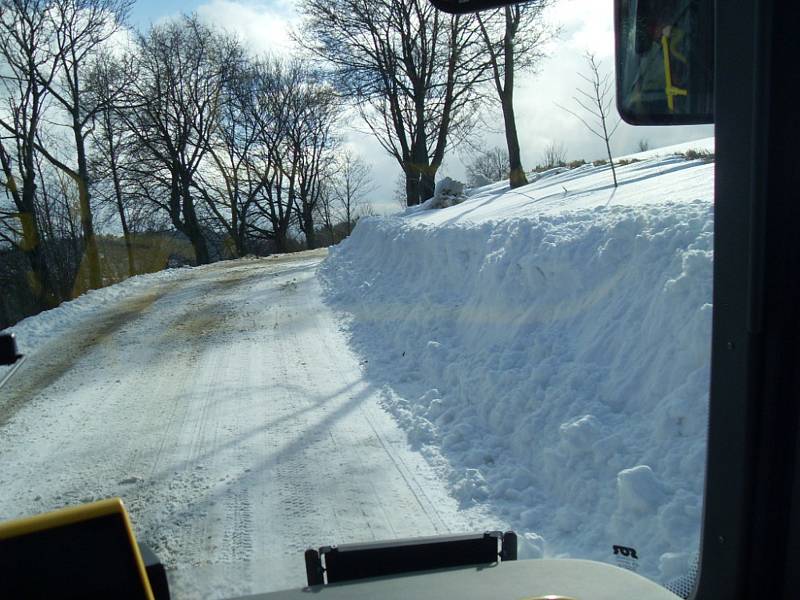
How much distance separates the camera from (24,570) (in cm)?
169

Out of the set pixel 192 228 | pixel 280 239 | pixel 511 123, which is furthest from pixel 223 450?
pixel 280 239

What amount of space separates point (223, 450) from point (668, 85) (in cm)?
473

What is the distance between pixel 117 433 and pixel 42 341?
18.7 ft

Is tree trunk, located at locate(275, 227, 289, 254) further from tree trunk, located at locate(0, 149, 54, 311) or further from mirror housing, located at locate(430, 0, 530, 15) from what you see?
mirror housing, located at locate(430, 0, 530, 15)

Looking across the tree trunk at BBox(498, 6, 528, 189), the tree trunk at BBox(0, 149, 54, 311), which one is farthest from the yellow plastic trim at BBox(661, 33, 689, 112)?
the tree trunk at BBox(0, 149, 54, 311)

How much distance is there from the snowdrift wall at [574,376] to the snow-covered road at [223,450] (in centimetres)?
43

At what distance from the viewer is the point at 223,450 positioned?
5734 millimetres

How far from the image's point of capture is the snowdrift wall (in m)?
4.03

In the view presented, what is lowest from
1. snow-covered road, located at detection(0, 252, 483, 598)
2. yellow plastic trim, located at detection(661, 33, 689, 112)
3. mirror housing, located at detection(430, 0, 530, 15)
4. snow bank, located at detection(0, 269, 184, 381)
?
snow-covered road, located at detection(0, 252, 483, 598)

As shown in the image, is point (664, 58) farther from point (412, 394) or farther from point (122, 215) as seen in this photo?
point (122, 215)

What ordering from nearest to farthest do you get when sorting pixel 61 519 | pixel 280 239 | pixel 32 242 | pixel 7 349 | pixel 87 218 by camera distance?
pixel 61 519, pixel 7 349, pixel 32 242, pixel 87 218, pixel 280 239

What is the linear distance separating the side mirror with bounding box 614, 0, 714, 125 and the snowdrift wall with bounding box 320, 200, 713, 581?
91.8 inches

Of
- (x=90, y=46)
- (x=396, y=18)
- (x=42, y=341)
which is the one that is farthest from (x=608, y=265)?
(x=90, y=46)

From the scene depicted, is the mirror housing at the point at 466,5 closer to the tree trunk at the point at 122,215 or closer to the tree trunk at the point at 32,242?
the tree trunk at the point at 32,242
